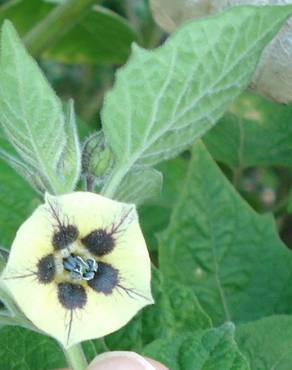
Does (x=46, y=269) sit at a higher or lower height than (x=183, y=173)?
higher

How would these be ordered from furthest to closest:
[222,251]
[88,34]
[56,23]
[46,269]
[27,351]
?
[88,34] < [56,23] < [222,251] < [27,351] < [46,269]

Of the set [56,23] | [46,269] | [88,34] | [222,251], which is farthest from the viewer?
[88,34]

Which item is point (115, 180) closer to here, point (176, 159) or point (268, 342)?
point (268, 342)

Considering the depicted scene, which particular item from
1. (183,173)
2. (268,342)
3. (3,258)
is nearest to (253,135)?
(183,173)

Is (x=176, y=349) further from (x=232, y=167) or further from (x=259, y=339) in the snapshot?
(x=232, y=167)

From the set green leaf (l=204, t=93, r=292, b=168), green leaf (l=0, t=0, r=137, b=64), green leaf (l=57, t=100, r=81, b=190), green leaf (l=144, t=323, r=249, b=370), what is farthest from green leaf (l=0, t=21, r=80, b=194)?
green leaf (l=0, t=0, r=137, b=64)
